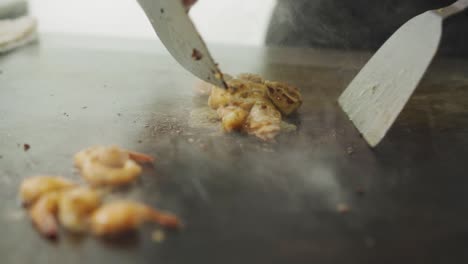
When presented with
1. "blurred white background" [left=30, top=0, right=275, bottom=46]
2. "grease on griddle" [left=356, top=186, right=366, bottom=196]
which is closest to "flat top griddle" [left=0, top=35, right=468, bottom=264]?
"grease on griddle" [left=356, top=186, right=366, bottom=196]

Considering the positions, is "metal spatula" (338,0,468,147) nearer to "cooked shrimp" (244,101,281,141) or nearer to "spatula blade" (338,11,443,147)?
"spatula blade" (338,11,443,147)

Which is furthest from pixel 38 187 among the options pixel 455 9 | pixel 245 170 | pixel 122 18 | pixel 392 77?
pixel 122 18

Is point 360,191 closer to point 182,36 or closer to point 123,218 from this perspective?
point 123,218

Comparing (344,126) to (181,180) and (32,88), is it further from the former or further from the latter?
(32,88)

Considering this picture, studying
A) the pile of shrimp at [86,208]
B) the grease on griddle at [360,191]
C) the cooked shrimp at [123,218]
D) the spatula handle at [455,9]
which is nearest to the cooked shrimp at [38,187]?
the pile of shrimp at [86,208]

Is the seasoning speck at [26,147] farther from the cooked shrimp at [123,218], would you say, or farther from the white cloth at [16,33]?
the white cloth at [16,33]
